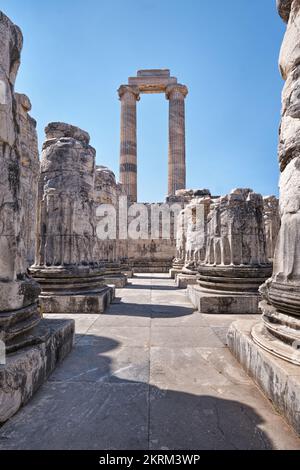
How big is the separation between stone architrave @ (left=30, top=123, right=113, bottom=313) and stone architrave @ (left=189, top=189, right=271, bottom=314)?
2052 mm

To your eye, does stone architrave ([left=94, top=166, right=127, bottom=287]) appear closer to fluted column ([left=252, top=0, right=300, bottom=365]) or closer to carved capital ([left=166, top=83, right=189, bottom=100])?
fluted column ([left=252, top=0, right=300, bottom=365])

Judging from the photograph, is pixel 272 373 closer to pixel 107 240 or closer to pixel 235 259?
pixel 235 259

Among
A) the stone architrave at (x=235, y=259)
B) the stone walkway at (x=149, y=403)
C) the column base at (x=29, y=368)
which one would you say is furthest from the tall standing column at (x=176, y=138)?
the column base at (x=29, y=368)

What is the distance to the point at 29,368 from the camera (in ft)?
6.02

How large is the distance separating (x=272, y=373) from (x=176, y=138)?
23287mm

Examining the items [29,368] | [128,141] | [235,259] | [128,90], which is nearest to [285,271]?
[29,368]

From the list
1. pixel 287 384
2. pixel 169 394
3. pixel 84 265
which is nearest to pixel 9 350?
pixel 169 394

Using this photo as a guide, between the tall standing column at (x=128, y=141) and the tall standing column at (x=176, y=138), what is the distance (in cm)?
317

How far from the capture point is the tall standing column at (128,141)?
72.9ft

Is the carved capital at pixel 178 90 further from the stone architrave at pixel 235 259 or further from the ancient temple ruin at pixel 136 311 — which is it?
the stone architrave at pixel 235 259

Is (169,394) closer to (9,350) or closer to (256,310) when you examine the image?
(9,350)

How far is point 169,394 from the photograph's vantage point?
1.91 meters

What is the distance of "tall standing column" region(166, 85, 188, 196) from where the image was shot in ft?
72.9

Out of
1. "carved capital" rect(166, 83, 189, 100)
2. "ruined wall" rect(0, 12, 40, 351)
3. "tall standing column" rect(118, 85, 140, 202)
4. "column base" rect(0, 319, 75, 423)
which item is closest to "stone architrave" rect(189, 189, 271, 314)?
"column base" rect(0, 319, 75, 423)
